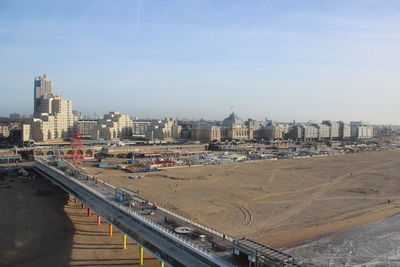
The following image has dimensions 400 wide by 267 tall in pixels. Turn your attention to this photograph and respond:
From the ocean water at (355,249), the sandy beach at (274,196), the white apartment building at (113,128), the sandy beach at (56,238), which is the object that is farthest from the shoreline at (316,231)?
the white apartment building at (113,128)

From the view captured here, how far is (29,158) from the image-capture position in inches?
1465

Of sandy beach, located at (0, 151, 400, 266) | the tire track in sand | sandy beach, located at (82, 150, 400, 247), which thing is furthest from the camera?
the tire track in sand

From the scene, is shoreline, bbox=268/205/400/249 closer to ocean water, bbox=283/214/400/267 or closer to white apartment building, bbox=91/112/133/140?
ocean water, bbox=283/214/400/267

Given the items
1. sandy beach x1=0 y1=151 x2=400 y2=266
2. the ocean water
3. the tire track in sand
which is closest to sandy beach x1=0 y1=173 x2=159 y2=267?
sandy beach x1=0 y1=151 x2=400 y2=266

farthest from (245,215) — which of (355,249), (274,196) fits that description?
(355,249)

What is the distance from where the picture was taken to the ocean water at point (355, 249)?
1189cm

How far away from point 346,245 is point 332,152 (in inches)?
1631

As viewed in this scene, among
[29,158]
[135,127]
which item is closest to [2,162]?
[29,158]

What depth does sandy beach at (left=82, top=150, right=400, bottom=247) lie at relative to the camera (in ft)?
50.5

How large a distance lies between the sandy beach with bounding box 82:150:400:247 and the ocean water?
644mm

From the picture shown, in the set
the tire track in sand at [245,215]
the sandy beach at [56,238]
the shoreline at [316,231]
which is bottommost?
the sandy beach at [56,238]

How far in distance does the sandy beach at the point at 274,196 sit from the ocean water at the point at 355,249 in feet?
2.11

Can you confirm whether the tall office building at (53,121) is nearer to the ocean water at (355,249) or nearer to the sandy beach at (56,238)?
the sandy beach at (56,238)

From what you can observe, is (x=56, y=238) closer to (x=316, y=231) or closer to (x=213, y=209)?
(x=213, y=209)
